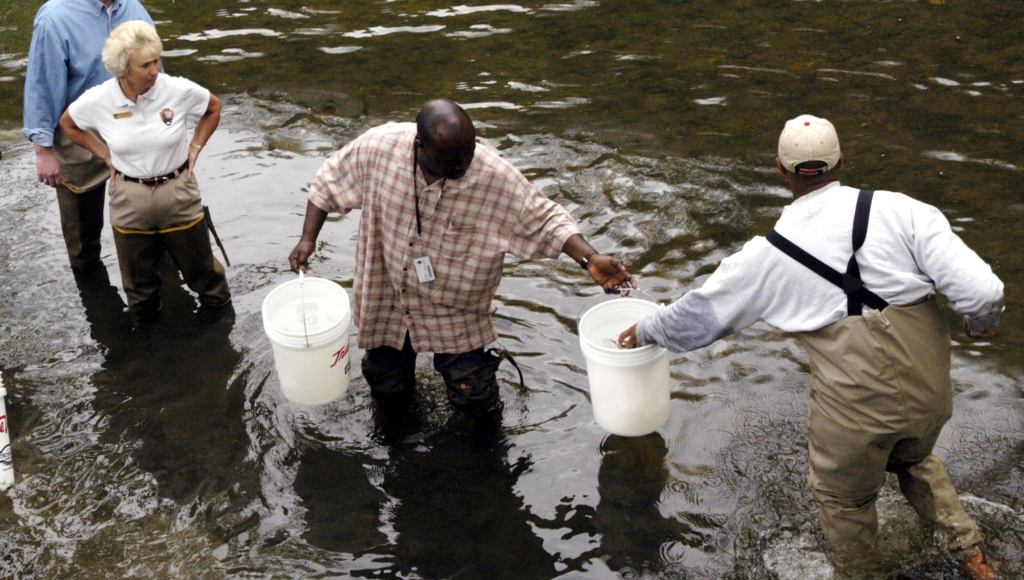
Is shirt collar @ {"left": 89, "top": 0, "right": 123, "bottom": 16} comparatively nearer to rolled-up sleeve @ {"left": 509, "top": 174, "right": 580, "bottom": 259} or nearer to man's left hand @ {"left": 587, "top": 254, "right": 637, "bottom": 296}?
rolled-up sleeve @ {"left": 509, "top": 174, "right": 580, "bottom": 259}

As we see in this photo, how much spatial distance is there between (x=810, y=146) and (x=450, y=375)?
2159 millimetres

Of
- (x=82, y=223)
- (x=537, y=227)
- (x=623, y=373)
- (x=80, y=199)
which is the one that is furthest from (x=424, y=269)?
(x=82, y=223)

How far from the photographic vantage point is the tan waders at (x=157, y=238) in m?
6.03

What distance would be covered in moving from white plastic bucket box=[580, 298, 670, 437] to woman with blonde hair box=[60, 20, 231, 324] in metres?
2.67

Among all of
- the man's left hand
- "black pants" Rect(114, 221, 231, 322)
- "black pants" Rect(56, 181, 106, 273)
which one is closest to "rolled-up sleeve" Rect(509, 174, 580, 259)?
the man's left hand

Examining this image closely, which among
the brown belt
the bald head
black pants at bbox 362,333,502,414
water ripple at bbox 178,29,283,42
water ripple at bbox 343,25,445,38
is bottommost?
black pants at bbox 362,333,502,414

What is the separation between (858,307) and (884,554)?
1344mm

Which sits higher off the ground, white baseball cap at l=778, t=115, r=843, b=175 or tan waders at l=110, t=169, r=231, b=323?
white baseball cap at l=778, t=115, r=843, b=175

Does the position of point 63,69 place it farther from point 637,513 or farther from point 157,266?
point 637,513

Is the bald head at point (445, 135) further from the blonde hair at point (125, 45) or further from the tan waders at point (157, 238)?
the tan waders at point (157, 238)

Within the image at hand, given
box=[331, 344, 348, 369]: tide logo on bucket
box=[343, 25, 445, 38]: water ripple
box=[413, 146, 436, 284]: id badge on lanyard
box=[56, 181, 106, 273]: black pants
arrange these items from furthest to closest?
box=[343, 25, 445, 38]: water ripple < box=[56, 181, 106, 273]: black pants < box=[331, 344, 348, 369]: tide logo on bucket < box=[413, 146, 436, 284]: id badge on lanyard

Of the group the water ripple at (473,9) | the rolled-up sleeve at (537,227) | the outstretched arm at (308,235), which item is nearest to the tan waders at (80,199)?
the outstretched arm at (308,235)

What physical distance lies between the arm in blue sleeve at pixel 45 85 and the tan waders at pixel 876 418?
4.66 metres

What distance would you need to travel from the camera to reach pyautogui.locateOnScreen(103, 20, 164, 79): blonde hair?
556 cm
